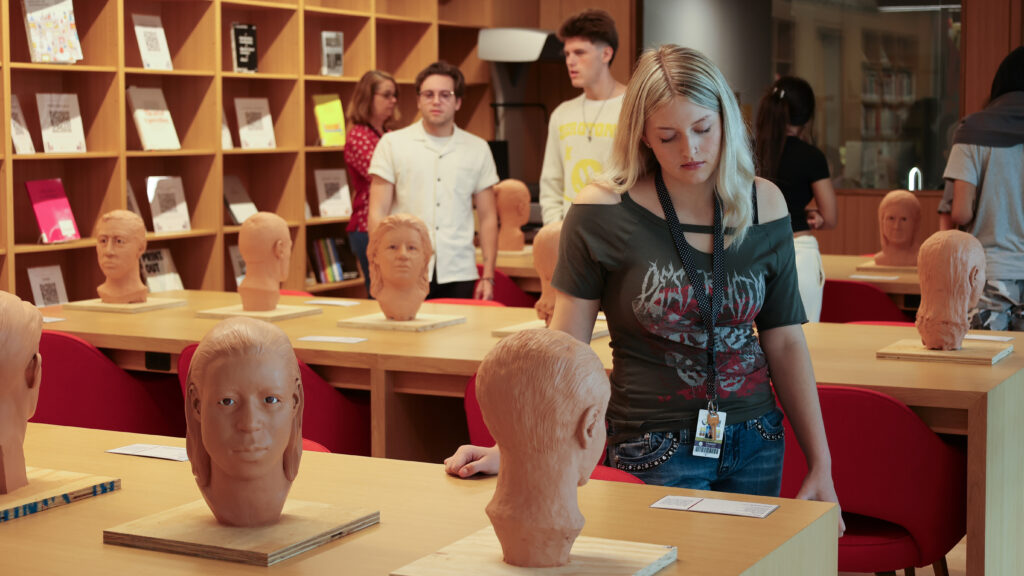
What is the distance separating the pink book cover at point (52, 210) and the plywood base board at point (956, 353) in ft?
13.6

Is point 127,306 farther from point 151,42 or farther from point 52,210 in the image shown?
point 151,42

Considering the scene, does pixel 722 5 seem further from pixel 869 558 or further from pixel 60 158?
pixel 869 558

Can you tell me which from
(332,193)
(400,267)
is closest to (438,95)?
(400,267)

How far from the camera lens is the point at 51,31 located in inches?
236

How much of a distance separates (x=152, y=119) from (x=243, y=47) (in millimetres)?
860

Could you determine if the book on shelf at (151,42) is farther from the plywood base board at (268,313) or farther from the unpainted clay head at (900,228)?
the unpainted clay head at (900,228)

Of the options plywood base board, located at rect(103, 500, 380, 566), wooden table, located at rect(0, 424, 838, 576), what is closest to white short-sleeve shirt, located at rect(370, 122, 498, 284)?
wooden table, located at rect(0, 424, 838, 576)

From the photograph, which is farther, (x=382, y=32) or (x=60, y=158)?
(x=382, y=32)

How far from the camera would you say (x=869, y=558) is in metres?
2.89

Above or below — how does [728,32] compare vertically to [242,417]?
above

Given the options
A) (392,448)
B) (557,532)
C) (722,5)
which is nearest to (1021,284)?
(392,448)

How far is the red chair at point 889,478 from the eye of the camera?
2.86 meters

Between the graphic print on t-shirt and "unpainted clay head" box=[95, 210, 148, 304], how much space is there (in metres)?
2.65

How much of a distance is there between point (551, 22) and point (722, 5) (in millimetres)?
1277
